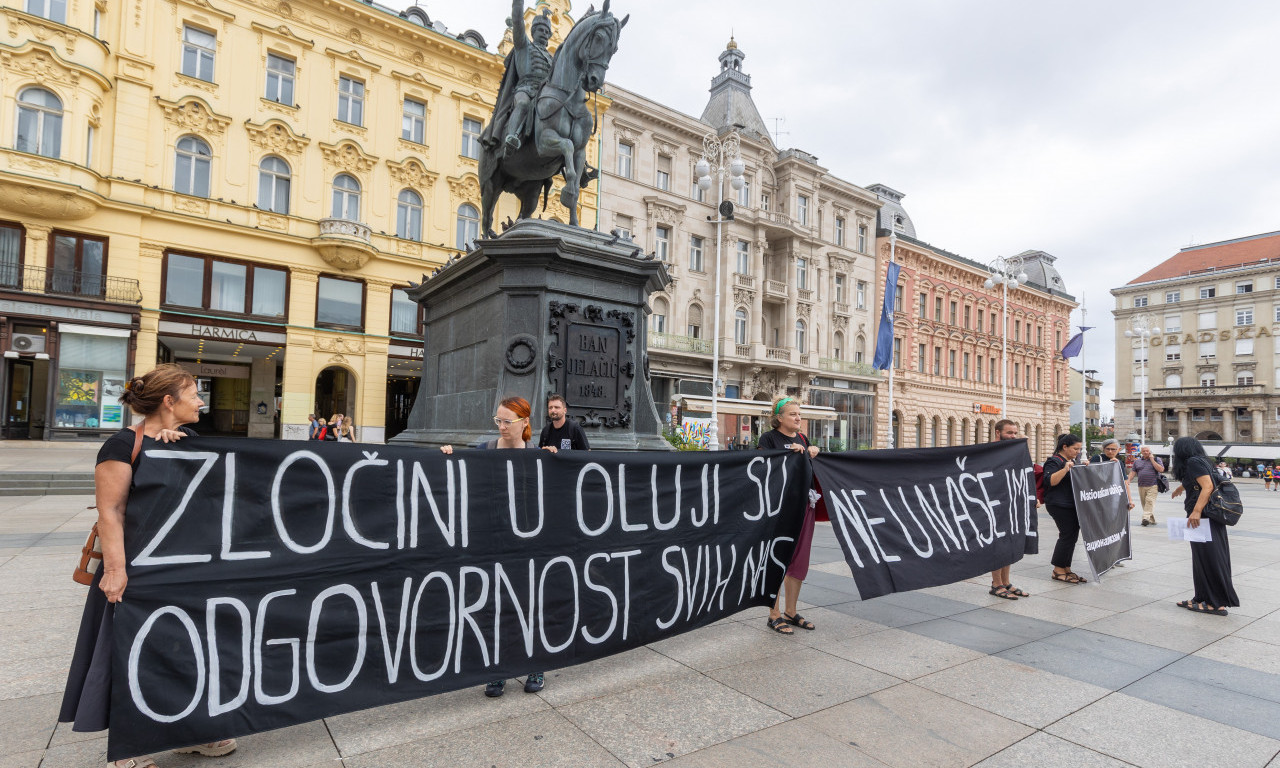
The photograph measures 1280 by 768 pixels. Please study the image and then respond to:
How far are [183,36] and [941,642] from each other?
29.7 metres

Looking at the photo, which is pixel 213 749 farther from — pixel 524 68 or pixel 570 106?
pixel 524 68

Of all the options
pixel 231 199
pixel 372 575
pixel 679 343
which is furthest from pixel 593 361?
pixel 679 343

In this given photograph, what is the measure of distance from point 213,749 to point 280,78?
2873cm

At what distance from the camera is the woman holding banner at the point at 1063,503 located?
Answer: 7016 mm

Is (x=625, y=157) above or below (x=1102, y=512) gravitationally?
above

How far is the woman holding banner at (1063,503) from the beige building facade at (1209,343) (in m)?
76.5

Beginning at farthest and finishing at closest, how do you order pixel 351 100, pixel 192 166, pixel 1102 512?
pixel 351 100 < pixel 192 166 < pixel 1102 512

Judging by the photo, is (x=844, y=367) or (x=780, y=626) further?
(x=844, y=367)

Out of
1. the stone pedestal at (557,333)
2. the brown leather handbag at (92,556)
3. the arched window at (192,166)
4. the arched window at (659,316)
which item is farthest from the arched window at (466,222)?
the brown leather handbag at (92,556)

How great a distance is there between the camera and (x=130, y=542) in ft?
8.79

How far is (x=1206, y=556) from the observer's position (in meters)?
6.02

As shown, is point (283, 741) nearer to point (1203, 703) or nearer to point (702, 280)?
point (1203, 703)

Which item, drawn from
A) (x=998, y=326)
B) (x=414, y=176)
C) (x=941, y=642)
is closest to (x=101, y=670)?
(x=941, y=642)

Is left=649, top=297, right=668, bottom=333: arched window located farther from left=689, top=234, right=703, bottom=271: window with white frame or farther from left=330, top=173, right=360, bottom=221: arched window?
left=330, top=173, right=360, bottom=221: arched window
